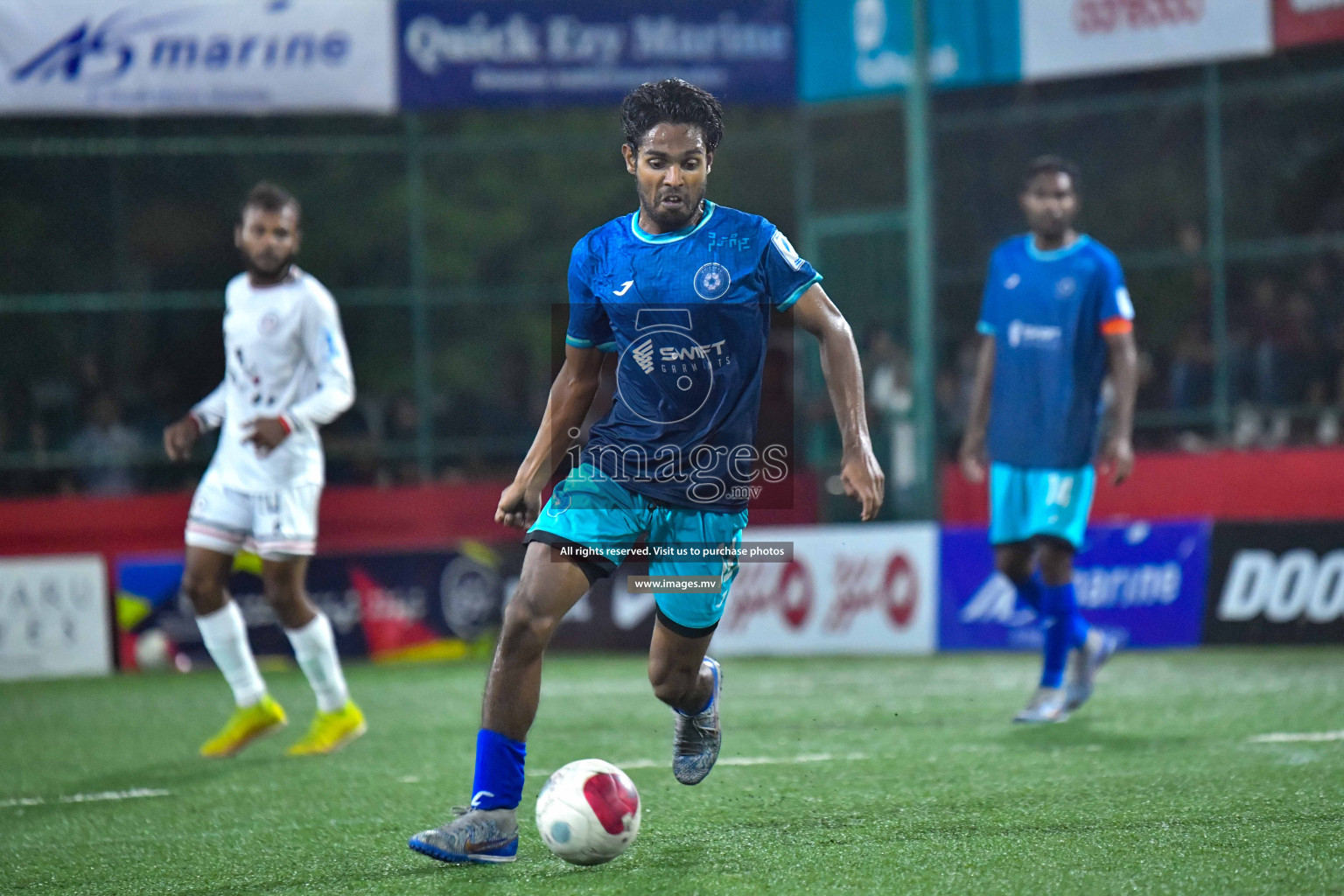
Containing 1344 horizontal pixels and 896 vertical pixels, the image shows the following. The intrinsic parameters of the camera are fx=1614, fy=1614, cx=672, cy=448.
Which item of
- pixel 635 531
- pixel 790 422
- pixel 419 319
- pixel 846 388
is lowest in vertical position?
pixel 635 531

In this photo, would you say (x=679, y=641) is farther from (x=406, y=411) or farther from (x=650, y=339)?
(x=406, y=411)

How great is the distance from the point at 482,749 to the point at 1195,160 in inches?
553

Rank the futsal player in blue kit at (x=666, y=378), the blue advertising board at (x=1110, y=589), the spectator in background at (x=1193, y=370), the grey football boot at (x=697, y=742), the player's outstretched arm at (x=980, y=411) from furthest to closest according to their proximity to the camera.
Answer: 1. the spectator in background at (x=1193, y=370)
2. the blue advertising board at (x=1110, y=589)
3. the player's outstretched arm at (x=980, y=411)
4. the grey football boot at (x=697, y=742)
5. the futsal player in blue kit at (x=666, y=378)

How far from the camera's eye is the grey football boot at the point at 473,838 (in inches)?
174

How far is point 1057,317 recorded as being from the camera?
766 centimetres

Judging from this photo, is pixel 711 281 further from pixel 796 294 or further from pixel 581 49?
pixel 581 49

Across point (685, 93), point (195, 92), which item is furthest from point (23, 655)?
point (685, 93)

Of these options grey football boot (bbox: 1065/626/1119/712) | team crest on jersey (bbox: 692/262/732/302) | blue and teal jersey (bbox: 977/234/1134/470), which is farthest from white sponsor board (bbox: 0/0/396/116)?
team crest on jersey (bbox: 692/262/732/302)

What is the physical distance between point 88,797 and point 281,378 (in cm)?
202

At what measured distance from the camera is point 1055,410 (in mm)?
7578

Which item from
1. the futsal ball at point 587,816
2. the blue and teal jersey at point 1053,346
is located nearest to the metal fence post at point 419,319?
the blue and teal jersey at point 1053,346

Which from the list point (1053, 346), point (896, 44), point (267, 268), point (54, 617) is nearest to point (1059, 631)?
point (1053, 346)

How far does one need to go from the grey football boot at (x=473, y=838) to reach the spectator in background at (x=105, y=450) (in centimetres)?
1050

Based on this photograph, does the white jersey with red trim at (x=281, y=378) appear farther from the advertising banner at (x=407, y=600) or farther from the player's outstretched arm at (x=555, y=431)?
the advertising banner at (x=407, y=600)
